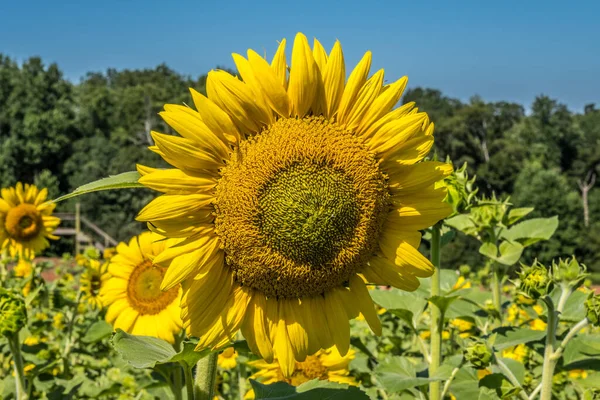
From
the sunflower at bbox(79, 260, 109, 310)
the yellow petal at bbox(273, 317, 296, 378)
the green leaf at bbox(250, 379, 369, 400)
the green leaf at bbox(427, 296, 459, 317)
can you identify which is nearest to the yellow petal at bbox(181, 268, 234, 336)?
the yellow petal at bbox(273, 317, 296, 378)

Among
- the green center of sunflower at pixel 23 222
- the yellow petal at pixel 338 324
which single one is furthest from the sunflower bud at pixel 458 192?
the green center of sunflower at pixel 23 222

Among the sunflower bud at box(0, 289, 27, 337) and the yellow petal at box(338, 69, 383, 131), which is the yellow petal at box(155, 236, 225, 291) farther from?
the sunflower bud at box(0, 289, 27, 337)

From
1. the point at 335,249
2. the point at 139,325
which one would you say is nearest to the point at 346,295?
the point at 335,249

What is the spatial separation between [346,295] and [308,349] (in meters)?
0.13

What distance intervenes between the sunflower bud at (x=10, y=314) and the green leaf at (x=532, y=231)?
1604mm

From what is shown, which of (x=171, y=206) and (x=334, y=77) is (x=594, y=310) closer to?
(x=334, y=77)

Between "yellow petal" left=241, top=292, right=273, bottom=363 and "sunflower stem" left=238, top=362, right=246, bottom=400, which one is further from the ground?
"yellow petal" left=241, top=292, right=273, bottom=363

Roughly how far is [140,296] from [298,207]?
126 centimetres

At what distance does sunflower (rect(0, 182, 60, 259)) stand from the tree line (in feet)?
89.4

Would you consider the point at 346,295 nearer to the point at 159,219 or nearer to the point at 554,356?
the point at 159,219

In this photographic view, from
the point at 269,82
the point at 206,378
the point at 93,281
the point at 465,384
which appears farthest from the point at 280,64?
the point at 93,281

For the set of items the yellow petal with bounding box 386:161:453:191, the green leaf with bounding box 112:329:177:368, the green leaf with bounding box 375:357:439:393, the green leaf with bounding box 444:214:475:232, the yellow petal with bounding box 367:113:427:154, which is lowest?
the green leaf with bounding box 375:357:439:393

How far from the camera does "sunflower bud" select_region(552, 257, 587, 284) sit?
164 centimetres

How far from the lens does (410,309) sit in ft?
6.66
